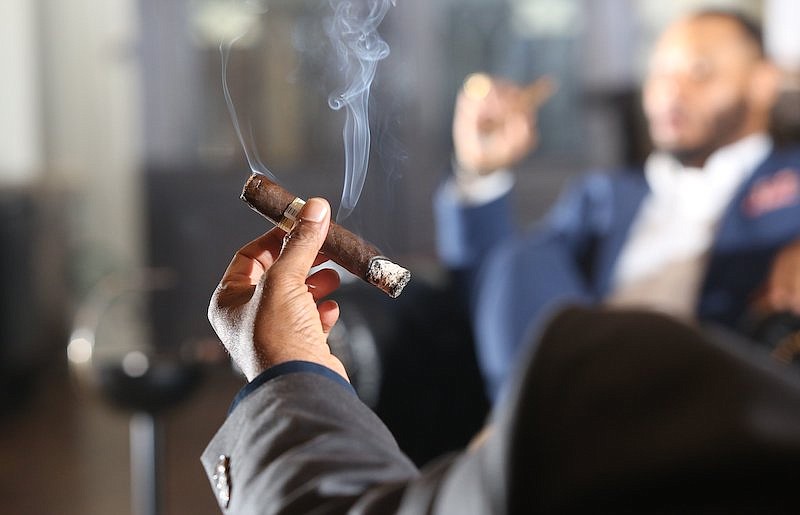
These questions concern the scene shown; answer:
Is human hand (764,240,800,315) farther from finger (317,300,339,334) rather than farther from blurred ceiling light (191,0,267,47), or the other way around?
blurred ceiling light (191,0,267,47)

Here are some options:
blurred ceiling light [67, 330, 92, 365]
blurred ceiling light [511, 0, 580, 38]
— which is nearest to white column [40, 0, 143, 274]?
Result: blurred ceiling light [511, 0, 580, 38]

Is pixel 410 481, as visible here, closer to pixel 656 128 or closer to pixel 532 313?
pixel 532 313

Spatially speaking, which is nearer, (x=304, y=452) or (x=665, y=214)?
(x=304, y=452)

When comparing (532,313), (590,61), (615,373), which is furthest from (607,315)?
(590,61)

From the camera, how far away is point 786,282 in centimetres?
165

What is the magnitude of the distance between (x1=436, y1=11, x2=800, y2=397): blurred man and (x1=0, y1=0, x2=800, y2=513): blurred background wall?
134 cm

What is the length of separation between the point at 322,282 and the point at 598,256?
1.56m

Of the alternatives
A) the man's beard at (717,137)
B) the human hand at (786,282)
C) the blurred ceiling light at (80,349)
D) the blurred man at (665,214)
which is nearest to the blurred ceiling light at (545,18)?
the blurred man at (665,214)

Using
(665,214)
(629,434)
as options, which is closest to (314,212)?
(629,434)

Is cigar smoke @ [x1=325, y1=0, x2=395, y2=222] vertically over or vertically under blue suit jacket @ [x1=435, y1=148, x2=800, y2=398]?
over

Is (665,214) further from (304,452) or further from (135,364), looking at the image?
(304,452)

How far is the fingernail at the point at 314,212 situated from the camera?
0.37 metres

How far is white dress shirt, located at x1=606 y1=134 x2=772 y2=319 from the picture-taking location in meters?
1.82

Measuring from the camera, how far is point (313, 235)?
14.7 inches
